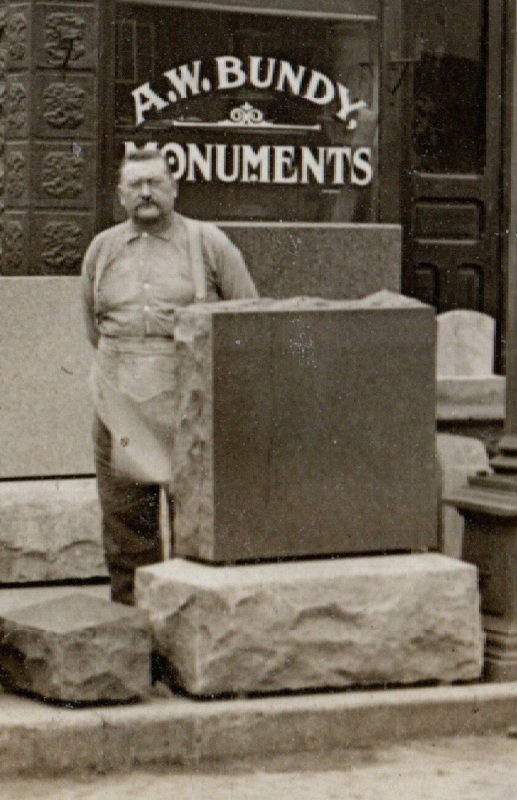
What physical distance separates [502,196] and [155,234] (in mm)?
4151

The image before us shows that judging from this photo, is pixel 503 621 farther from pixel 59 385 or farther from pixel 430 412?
pixel 59 385

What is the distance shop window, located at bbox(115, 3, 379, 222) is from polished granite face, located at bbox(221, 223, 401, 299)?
1.20 ft

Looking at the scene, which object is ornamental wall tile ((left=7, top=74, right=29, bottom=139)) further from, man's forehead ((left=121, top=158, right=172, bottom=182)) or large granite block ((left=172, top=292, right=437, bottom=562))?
large granite block ((left=172, top=292, right=437, bottom=562))

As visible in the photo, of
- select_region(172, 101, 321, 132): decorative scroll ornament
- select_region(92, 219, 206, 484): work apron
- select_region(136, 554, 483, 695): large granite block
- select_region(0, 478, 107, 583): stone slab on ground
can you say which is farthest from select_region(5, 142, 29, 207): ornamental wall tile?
select_region(136, 554, 483, 695): large granite block

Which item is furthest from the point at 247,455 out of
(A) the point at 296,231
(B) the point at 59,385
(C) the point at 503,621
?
(A) the point at 296,231

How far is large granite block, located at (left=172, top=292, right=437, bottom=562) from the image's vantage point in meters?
7.84

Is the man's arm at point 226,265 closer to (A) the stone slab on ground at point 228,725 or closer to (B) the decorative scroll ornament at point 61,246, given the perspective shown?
(A) the stone slab on ground at point 228,725

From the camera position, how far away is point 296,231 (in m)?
11.4

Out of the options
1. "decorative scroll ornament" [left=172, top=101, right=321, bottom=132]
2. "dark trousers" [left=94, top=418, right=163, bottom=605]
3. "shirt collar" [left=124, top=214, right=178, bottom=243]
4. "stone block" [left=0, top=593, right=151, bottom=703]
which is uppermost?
"decorative scroll ornament" [left=172, top=101, right=321, bottom=132]

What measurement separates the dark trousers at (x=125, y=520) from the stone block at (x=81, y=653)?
114 centimetres

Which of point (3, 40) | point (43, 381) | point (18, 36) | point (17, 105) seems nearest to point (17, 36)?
point (18, 36)

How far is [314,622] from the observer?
781 centimetres

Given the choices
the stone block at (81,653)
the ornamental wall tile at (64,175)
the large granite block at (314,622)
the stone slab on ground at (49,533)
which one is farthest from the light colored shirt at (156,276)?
the ornamental wall tile at (64,175)

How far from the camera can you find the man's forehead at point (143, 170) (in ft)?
28.6
